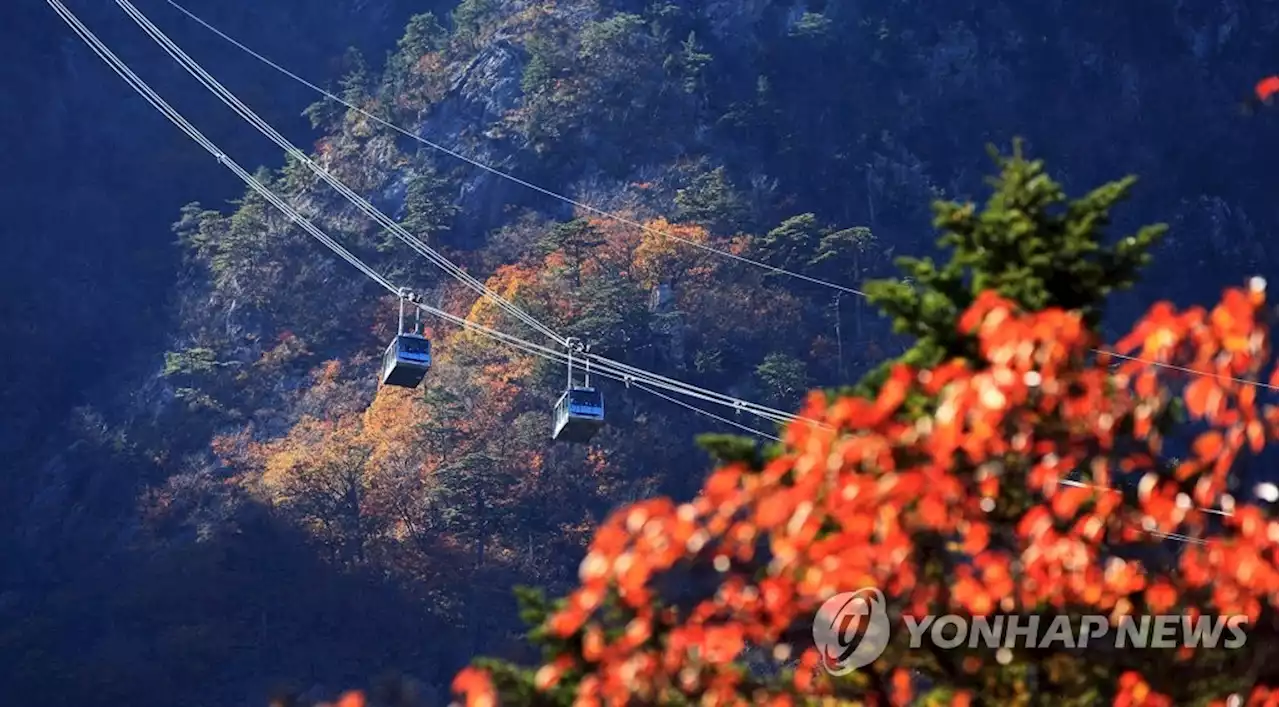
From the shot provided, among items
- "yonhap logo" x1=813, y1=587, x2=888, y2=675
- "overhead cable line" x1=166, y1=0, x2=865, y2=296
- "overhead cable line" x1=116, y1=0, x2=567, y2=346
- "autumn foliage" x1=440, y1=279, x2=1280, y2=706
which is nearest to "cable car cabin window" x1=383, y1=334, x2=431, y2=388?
"yonhap logo" x1=813, y1=587, x2=888, y2=675

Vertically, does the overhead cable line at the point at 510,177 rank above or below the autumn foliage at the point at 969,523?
above

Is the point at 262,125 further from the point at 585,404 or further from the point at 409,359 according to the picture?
the point at 409,359

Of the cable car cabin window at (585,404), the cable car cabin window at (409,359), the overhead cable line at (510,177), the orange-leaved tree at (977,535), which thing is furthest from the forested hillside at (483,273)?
the orange-leaved tree at (977,535)

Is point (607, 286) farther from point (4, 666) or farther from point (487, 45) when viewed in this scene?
point (4, 666)

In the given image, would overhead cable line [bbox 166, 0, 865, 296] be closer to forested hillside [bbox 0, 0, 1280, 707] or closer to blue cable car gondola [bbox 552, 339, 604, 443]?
forested hillside [bbox 0, 0, 1280, 707]

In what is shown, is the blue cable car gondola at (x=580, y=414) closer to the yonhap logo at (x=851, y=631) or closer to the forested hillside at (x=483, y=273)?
the forested hillside at (x=483, y=273)

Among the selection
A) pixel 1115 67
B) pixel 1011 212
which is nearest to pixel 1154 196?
pixel 1115 67
